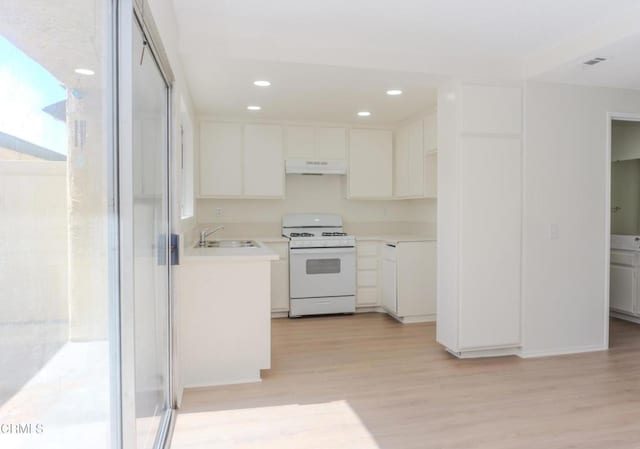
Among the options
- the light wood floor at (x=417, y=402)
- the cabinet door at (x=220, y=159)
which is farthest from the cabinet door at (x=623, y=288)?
the cabinet door at (x=220, y=159)

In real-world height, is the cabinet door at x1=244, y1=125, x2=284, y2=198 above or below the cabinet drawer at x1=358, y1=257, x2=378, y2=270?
above

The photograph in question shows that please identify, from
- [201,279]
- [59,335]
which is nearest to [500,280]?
[201,279]

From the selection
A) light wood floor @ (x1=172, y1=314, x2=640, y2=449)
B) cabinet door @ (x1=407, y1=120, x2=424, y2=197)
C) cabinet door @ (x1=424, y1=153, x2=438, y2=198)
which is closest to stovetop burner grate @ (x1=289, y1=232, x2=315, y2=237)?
cabinet door @ (x1=407, y1=120, x2=424, y2=197)

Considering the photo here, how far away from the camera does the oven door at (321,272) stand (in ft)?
15.1

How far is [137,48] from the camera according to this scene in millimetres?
1583

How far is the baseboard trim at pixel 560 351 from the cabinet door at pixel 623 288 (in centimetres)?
127

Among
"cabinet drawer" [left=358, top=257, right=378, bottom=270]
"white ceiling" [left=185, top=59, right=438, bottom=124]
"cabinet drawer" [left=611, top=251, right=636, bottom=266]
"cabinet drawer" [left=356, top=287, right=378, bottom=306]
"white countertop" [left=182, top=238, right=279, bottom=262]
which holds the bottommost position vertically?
"cabinet drawer" [left=356, top=287, right=378, bottom=306]

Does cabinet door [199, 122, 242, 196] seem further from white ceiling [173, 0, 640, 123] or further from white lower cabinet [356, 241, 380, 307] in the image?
white lower cabinet [356, 241, 380, 307]

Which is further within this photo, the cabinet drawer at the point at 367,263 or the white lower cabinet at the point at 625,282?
the cabinet drawer at the point at 367,263

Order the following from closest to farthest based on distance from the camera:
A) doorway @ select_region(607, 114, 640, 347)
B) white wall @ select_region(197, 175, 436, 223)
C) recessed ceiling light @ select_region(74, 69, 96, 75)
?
1. recessed ceiling light @ select_region(74, 69, 96, 75)
2. doorway @ select_region(607, 114, 640, 347)
3. white wall @ select_region(197, 175, 436, 223)

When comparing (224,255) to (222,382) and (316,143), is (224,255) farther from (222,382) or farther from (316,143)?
(316,143)

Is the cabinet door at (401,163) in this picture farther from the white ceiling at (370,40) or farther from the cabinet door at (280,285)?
the cabinet door at (280,285)

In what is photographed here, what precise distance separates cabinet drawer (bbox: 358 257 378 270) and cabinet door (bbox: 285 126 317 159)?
131 cm

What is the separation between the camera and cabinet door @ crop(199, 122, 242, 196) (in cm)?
466
